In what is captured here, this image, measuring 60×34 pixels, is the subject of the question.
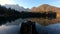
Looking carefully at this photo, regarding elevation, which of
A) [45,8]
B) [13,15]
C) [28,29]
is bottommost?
[28,29]

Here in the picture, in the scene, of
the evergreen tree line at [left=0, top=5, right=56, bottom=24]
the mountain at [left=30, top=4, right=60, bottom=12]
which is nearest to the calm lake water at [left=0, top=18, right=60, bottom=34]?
the evergreen tree line at [left=0, top=5, right=56, bottom=24]

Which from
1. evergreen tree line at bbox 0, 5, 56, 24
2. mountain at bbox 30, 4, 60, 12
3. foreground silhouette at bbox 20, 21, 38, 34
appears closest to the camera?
foreground silhouette at bbox 20, 21, 38, 34

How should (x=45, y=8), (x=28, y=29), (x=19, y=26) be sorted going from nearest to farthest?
(x=28, y=29)
(x=19, y=26)
(x=45, y=8)

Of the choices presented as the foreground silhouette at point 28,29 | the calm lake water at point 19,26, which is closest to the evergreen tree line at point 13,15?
the calm lake water at point 19,26

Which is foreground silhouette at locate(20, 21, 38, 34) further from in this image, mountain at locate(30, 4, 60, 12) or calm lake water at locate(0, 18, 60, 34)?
mountain at locate(30, 4, 60, 12)

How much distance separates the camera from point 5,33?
2551 mm

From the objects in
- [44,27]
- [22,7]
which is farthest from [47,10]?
[22,7]

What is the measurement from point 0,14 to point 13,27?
1.57ft

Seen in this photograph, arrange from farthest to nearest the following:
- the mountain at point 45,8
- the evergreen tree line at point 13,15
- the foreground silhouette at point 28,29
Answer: the mountain at point 45,8 < the evergreen tree line at point 13,15 < the foreground silhouette at point 28,29

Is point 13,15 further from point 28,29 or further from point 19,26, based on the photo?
point 28,29

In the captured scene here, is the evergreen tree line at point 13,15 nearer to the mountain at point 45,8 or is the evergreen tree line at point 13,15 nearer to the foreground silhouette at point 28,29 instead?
the mountain at point 45,8

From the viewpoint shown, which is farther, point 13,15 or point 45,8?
point 45,8

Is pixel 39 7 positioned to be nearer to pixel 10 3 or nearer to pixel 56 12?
pixel 56 12

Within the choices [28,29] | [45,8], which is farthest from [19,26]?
[45,8]
